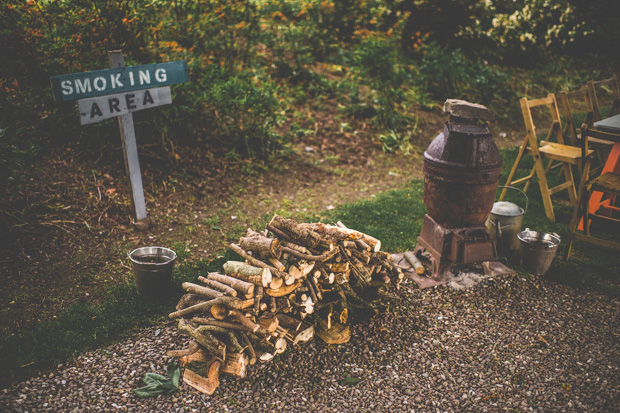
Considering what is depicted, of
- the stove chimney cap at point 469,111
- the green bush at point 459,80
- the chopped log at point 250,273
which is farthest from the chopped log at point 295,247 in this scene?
the green bush at point 459,80

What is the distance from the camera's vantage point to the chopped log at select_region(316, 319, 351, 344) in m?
3.48

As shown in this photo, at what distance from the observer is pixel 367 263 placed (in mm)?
3814

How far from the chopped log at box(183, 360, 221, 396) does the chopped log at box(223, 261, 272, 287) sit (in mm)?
599

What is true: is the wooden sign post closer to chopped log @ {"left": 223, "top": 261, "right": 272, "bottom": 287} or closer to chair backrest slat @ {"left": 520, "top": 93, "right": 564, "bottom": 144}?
chopped log @ {"left": 223, "top": 261, "right": 272, "bottom": 287}

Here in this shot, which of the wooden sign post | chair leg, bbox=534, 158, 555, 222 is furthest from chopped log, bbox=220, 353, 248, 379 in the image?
chair leg, bbox=534, 158, 555, 222

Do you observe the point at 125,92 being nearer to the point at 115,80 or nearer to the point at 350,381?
the point at 115,80

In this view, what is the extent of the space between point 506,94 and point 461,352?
25.3 ft

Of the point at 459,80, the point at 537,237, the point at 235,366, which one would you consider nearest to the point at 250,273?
the point at 235,366

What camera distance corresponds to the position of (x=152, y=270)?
3.70 meters

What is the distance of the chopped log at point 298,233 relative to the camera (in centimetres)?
343

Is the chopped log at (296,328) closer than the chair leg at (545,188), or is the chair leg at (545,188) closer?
the chopped log at (296,328)

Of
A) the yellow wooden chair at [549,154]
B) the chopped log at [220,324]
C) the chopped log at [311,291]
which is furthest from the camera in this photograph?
the yellow wooden chair at [549,154]

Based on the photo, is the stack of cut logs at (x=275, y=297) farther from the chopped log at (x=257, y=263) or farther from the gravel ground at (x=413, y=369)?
the gravel ground at (x=413, y=369)

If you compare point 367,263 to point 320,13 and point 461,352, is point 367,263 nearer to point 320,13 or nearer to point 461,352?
point 461,352
